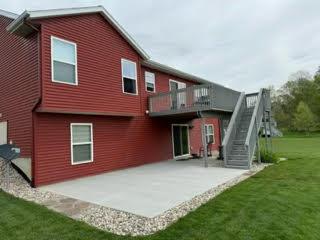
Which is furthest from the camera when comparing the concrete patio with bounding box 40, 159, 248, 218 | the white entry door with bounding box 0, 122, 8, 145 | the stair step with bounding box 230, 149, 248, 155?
the stair step with bounding box 230, 149, 248, 155

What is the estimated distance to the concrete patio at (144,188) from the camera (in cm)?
611

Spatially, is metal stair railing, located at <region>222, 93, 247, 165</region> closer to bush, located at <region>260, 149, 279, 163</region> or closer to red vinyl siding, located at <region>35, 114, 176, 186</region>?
bush, located at <region>260, 149, 279, 163</region>

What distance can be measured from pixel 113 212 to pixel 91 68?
6.19 metres

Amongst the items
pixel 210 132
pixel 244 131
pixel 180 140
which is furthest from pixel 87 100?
pixel 210 132

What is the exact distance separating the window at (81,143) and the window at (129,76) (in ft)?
8.26

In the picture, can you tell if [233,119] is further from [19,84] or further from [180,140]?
[19,84]

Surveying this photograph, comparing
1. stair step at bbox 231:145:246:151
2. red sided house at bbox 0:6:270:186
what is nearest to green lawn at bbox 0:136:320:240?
red sided house at bbox 0:6:270:186

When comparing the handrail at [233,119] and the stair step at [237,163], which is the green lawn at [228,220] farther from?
the handrail at [233,119]

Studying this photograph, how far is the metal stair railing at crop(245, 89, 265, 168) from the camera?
10.9 m

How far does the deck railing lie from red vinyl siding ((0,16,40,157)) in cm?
587

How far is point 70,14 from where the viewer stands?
31.2 feet

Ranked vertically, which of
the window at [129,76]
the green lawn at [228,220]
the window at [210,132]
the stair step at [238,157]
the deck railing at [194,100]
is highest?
the window at [129,76]

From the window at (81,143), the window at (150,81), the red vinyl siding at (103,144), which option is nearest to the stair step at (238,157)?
the red vinyl siding at (103,144)

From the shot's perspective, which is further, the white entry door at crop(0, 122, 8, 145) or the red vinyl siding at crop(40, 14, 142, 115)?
the white entry door at crop(0, 122, 8, 145)
